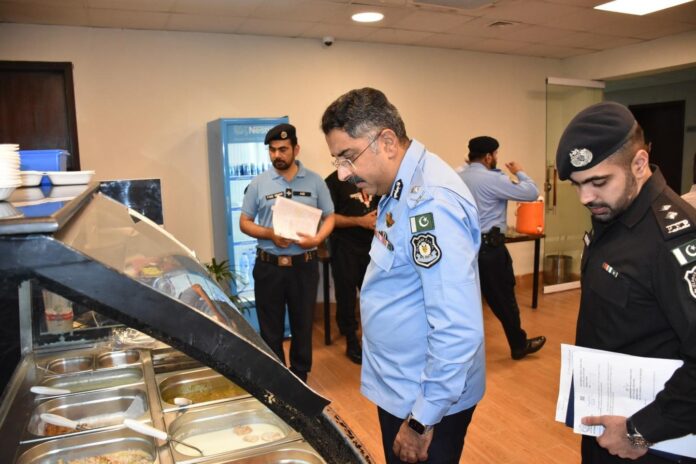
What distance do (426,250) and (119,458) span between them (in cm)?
94

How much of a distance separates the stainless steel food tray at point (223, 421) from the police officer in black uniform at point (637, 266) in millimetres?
826

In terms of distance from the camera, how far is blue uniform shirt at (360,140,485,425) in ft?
4.47

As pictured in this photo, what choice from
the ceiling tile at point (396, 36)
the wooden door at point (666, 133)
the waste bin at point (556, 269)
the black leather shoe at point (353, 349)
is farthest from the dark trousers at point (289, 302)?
the wooden door at point (666, 133)

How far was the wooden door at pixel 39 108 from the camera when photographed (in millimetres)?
4234

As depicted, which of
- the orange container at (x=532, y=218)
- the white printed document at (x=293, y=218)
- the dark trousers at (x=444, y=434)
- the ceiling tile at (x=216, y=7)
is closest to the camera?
the dark trousers at (x=444, y=434)

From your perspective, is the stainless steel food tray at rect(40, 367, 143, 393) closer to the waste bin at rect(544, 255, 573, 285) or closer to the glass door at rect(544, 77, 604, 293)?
the glass door at rect(544, 77, 604, 293)

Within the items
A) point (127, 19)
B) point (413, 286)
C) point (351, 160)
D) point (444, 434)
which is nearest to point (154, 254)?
point (351, 160)

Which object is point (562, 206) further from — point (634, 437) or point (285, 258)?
point (634, 437)

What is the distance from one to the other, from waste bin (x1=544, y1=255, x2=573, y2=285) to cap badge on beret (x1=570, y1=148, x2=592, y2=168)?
537 centimetres

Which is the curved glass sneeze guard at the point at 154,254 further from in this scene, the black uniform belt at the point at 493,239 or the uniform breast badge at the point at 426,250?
the black uniform belt at the point at 493,239

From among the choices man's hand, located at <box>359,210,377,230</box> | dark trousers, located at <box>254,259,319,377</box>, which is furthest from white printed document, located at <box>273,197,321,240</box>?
man's hand, located at <box>359,210,377,230</box>

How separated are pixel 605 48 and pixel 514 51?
1046mm

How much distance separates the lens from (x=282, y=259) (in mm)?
3344

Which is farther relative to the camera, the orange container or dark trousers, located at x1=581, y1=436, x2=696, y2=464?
the orange container
